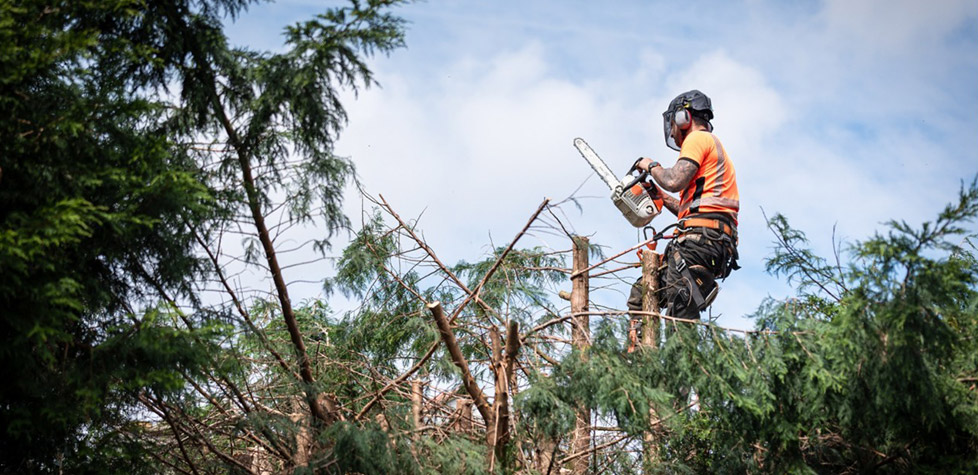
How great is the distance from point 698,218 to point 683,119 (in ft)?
3.00

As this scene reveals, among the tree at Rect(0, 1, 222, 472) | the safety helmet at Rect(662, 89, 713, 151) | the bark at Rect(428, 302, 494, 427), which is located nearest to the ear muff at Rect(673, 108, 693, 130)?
the safety helmet at Rect(662, 89, 713, 151)

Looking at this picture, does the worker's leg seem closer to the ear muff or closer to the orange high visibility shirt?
the orange high visibility shirt

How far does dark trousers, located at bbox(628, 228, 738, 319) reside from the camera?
7.30m

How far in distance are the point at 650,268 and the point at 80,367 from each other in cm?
442

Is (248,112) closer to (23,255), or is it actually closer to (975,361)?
(23,255)

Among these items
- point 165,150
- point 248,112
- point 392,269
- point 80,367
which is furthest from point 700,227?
point 80,367

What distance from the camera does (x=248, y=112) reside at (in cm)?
572

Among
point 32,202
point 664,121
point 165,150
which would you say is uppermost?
point 664,121

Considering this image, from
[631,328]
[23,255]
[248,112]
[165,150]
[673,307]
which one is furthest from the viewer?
[673,307]

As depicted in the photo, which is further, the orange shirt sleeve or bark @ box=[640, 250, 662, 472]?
the orange shirt sleeve

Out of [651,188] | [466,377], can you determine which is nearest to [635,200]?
[651,188]

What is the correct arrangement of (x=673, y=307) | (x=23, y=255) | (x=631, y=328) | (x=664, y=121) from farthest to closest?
(x=664, y=121)
(x=673, y=307)
(x=631, y=328)
(x=23, y=255)

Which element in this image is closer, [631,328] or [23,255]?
[23,255]

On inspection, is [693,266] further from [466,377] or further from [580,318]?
[466,377]
